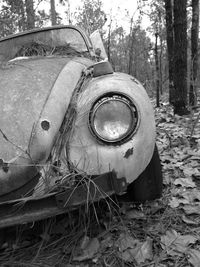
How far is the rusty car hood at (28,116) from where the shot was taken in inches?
74.7

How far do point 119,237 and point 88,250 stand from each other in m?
0.22

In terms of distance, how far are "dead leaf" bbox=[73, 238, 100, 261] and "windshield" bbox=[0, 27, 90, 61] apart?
231 centimetres

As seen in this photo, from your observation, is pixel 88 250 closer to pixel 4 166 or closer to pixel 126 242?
pixel 126 242

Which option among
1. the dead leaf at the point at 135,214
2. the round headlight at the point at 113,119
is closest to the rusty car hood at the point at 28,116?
the round headlight at the point at 113,119

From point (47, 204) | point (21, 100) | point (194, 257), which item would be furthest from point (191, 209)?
point (21, 100)

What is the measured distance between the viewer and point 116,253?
1.98m

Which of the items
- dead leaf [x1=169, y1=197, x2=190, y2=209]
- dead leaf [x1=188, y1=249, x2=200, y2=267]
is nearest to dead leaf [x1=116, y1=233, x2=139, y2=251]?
dead leaf [x1=188, y1=249, x2=200, y2=267]

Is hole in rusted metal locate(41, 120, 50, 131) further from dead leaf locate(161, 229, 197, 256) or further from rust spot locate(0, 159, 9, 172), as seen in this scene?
dead leaf locate(161, 229, 197, 256)

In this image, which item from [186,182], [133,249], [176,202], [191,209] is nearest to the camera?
[133,249]

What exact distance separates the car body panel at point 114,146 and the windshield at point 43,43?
176cm

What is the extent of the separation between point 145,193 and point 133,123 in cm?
61

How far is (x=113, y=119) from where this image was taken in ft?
6.59

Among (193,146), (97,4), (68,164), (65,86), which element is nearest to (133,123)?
(68,164)

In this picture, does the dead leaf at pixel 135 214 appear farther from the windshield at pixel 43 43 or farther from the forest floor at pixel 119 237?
the windshield at pixel 43 43
